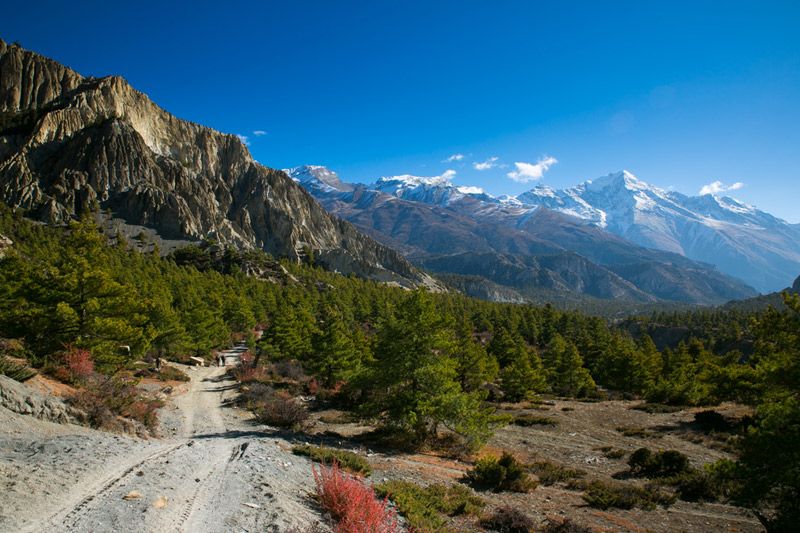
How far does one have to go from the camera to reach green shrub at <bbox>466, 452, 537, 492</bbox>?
15.6m

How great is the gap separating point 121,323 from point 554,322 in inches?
3652

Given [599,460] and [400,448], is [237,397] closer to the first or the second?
[400,448]

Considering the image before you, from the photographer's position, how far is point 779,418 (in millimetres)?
9852

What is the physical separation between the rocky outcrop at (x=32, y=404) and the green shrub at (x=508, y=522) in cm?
1435

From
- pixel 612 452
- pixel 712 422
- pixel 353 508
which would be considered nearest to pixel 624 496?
pixel 612 452

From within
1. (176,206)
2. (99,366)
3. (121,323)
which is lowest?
(99,366)

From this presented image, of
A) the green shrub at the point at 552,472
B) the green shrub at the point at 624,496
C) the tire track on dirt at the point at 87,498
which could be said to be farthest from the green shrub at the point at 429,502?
the tire track on dirt at the point at 87,498

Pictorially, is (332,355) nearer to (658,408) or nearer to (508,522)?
(508,522)

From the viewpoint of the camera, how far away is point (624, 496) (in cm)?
1500

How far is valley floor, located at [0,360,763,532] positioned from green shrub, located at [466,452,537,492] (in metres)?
0.45

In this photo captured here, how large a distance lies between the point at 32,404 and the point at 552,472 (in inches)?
786

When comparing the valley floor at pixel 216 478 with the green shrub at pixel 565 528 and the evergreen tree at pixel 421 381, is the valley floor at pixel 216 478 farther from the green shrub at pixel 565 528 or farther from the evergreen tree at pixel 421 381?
the evergreen tree at pixel 421 381

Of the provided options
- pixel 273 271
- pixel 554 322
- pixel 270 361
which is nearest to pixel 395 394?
pixel 270 361

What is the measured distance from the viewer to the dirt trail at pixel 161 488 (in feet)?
25.6
